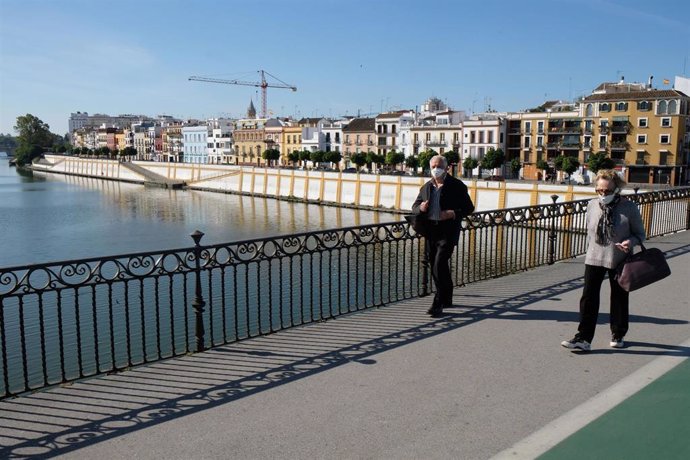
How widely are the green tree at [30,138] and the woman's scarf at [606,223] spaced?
568 ft

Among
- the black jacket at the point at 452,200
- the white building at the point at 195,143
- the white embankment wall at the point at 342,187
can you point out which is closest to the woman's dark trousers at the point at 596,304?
the black jacket at the point at 452,200

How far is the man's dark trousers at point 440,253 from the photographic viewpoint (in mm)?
7156

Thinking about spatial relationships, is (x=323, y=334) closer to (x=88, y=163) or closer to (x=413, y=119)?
(x=413, y=119)

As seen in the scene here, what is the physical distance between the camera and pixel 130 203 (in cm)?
6619

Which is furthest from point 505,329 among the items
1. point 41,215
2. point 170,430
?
point 41,215

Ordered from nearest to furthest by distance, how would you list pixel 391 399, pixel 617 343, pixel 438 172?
pixel 391 399
pixel 617 343
pixel 438 172

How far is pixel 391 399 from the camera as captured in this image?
4777 mm

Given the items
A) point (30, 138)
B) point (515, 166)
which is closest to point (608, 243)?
point (515, 166)

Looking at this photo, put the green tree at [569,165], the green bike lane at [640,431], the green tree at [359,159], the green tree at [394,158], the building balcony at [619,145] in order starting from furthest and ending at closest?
the green tree at [359,159] → the green tree at [394,158] → the building balcony at [619,145] → the green tree at [569,165] → the green bike lane at [640,431]

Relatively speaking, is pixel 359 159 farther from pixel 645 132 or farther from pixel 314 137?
pixel 645 132

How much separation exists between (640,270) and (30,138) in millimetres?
180764

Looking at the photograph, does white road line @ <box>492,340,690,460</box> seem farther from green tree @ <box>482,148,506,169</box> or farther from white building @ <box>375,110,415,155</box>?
white building @ <box>375,110,415,155</box>

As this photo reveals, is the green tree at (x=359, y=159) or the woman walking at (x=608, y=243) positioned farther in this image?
the green tree at (x=359, y=159)

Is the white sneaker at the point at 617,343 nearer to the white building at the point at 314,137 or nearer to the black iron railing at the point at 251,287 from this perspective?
the black iron railing at the point at 251,287
